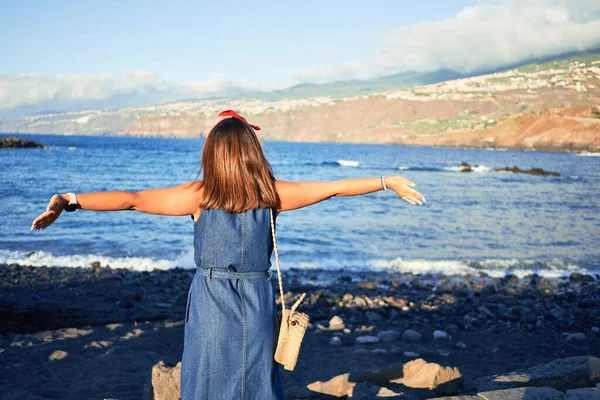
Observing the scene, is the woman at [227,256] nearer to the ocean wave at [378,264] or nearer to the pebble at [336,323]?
the pebble at [336,323]

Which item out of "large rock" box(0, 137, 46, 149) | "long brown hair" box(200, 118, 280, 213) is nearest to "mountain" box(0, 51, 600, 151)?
"long brown hair" box(200, 118, 280, 213)

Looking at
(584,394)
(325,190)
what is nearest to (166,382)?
(325,190)

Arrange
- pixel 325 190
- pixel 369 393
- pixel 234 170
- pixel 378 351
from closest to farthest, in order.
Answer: pixel 234 170 → pixel 325 190 → pixel 369 393 → pixel 378 351

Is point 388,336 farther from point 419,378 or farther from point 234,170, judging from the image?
point 234,170

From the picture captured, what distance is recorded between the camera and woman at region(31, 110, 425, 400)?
260 centimetres

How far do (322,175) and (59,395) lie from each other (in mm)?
46239

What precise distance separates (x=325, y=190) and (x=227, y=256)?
23.8 inches

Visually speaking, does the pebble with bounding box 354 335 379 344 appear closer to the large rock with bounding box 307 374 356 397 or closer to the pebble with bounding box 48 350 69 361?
the large rock with bounding box 307 374 356 397

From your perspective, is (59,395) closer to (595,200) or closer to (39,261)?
(39,261)

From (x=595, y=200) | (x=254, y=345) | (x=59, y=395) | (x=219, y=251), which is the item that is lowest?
(x=595, y=200)

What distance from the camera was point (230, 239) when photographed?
2.64 meters

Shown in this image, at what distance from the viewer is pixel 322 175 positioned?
5125cm

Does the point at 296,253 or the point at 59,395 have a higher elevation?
the point at 59,395

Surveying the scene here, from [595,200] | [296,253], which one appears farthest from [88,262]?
[595,200]
